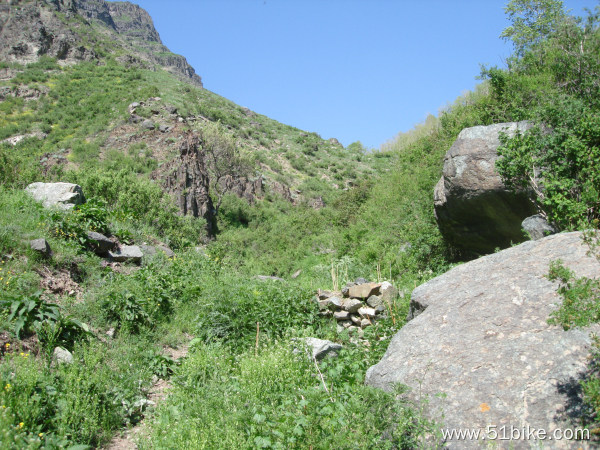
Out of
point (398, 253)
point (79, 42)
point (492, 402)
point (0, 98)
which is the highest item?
point (79, 42)

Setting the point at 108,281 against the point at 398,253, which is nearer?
the point at 108,281

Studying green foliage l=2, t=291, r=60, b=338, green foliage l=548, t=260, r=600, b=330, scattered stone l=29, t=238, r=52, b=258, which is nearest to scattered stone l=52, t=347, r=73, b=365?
green foliage l=2, t=291, r=60, b=338

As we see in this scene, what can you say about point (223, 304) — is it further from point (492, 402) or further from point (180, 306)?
point (492, 402)

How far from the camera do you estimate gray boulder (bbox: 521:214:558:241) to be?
5906 mm

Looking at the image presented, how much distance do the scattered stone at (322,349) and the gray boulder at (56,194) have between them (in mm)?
6001

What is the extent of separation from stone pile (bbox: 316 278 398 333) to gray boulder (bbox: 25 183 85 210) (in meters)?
5.60

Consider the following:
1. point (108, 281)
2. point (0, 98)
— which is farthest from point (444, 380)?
point (0, 98)

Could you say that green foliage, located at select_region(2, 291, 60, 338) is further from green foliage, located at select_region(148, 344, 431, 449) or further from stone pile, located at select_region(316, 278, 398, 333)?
stone pile, located at select_region(316, 278, 398, 333)

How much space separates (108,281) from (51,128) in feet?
74.5

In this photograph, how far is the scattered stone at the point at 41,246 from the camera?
6.28m

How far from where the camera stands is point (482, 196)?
6.88 m

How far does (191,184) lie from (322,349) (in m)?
15.7

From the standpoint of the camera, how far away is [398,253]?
10.1 metres

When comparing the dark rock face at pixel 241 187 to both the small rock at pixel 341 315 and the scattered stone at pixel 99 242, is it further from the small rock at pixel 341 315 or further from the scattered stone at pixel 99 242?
the small rock at pixel 341 315
